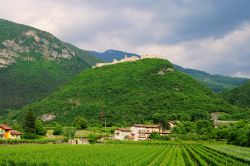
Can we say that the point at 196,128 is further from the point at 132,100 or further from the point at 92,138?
the point at 132,100

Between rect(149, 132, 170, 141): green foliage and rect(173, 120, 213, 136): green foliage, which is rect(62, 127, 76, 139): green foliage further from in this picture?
rect(173, 120, 213, 136): green foliage

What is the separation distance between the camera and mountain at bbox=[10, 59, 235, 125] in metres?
157

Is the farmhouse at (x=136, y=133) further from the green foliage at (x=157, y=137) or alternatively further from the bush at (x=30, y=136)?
the bush at (x=30, y=136)

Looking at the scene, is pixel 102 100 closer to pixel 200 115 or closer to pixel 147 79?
pixel 147 79

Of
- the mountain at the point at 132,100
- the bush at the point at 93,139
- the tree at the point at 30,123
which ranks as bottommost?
the bush at the point at 93,139

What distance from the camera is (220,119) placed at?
147250 mm

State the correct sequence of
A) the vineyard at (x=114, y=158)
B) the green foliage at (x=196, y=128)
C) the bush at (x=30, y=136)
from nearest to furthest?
the vineyard at (x=114, y=158)
the bush at (x=30, y=136)
the green foliage at (x=196, y=128)

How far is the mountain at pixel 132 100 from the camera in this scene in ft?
514

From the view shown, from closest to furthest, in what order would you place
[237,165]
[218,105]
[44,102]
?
1. [237,165]
2. [218,105]
3. [44,102]

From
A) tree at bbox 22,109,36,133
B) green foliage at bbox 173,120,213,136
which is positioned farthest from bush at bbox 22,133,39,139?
green foliage at bbox 173,120,213,136

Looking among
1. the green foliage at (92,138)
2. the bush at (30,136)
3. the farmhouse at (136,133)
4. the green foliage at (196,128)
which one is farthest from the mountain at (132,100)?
the bush at (30,136)

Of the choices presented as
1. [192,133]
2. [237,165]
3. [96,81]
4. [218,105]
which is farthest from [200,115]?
[237,165]

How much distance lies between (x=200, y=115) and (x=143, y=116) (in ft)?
69.1

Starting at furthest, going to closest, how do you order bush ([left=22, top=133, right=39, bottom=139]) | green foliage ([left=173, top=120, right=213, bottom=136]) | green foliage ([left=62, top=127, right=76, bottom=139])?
green foliage ([left=173, top=120, right=213, bottom=136]) → green foliage ([left=62, top=127, right=76, bottom=139]) → bush ([left=22, top=133, right=39, bottom=139])
